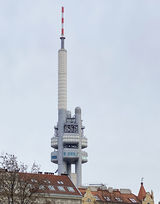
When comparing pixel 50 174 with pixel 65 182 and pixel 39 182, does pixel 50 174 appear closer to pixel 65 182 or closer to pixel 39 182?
pixel 65 182

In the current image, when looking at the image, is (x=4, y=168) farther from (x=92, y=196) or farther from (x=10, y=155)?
(x=92, y=196)

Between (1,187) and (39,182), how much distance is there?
6.51 m

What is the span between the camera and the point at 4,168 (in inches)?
4375

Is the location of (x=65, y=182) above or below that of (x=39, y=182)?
above

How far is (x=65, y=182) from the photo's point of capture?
183 m

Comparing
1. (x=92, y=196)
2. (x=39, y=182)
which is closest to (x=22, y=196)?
(x=39, y=182)

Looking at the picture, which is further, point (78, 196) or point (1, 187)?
point (78, 196)

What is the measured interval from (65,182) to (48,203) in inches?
2855

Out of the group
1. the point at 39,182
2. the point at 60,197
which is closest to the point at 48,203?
the point at 39,182

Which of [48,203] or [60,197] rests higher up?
[60,197]

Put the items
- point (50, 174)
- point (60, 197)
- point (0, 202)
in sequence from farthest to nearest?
point (50, 174) → point (60, 197) → point (0, 202)

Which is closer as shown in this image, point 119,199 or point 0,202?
point 0,202

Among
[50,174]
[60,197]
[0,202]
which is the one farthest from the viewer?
[50,174]

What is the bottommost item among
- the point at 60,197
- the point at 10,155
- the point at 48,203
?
the point at 48,203
